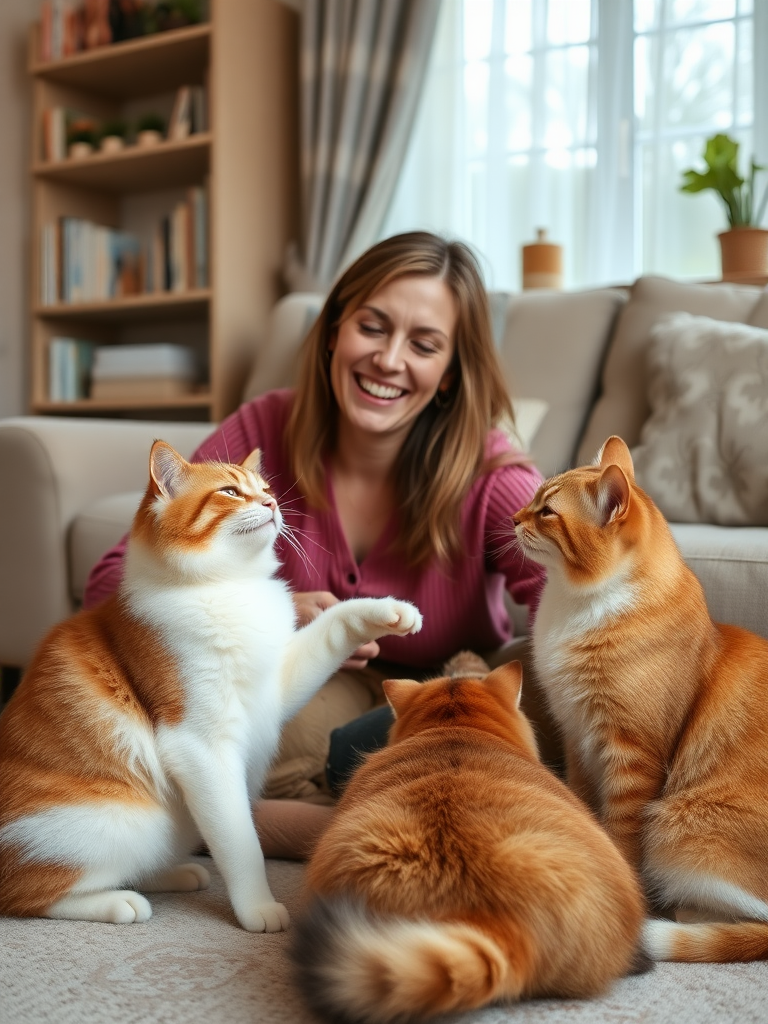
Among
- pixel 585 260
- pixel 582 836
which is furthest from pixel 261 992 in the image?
pixel 585 260

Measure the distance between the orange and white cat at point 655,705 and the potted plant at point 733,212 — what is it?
4.94ft

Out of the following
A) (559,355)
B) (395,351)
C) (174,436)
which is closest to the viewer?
(395,351)

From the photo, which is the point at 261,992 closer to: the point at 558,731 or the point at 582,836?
the point at 582,836

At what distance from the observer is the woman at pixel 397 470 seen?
164 centimetres

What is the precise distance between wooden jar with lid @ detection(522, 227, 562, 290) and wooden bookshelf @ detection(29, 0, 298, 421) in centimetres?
107

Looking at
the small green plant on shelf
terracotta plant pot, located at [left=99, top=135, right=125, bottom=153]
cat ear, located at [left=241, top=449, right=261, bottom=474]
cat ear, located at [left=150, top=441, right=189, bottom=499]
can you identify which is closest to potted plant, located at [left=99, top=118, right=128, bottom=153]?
terracotta plant pot, located at [left=99, top=135, right=125, bottom=153]

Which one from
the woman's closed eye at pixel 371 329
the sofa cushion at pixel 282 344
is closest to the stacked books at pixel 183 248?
the sofa cushion at pixel 282 344

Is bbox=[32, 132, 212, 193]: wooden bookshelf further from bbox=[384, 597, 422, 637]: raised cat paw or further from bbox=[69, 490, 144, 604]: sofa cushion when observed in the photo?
bbox=[384, 597, 422, 637]: raised cat paw

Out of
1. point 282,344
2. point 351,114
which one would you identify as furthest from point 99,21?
point 282,344

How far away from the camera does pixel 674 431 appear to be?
196 centimetres

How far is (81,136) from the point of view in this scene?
3.70m

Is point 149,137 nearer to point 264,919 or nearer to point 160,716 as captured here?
point 160,716

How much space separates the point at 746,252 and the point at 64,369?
2527 millimetres

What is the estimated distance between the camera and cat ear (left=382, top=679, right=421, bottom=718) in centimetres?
117
